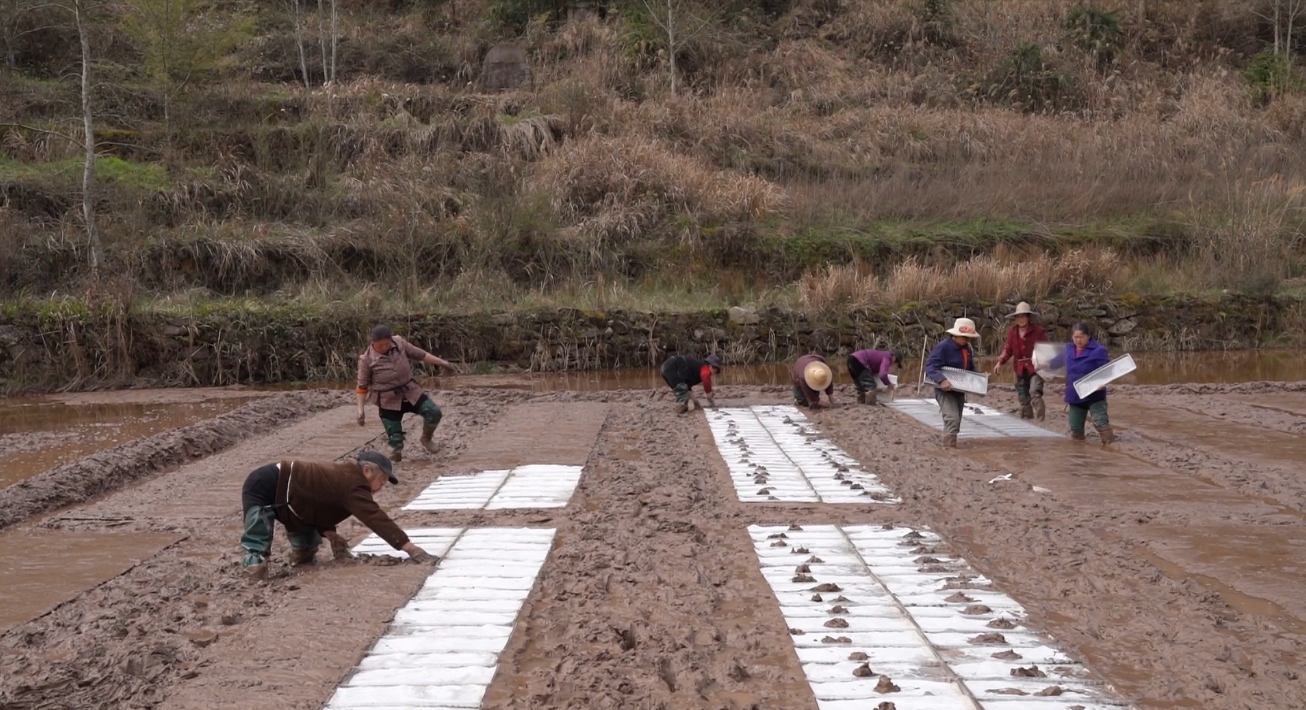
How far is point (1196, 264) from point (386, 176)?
1755 centimetres

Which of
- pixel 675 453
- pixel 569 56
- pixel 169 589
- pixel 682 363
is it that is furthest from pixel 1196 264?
pixel 169 589

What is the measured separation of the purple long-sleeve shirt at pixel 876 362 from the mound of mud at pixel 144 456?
267 inches

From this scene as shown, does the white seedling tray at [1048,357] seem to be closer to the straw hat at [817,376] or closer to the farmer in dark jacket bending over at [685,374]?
the straw hat at [817,376]

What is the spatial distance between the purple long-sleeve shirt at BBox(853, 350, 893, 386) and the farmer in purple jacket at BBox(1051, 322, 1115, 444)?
3022 millimetres

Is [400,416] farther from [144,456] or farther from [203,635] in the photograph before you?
[203,635]

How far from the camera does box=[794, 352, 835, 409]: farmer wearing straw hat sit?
42.9 feet

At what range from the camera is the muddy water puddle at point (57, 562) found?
5.96 meters

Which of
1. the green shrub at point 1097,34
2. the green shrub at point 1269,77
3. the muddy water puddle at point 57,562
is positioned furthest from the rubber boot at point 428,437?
the green shrub at point 1097,34

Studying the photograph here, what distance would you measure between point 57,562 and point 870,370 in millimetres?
9036

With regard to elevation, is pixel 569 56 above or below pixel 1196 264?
above

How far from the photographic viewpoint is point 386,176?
26609mm

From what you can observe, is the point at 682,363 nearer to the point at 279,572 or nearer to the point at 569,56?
the point at 279,572

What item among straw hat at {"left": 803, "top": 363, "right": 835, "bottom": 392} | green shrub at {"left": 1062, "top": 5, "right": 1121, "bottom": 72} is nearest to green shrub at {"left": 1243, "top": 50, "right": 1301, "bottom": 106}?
green shrub at {"left": 1062, "top": 5, "right": 1121, "bottom": 72}

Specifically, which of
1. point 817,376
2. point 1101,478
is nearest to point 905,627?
point 1101,478
